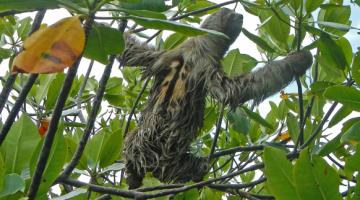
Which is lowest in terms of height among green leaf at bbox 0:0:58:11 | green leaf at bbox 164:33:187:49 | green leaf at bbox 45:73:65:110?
green leaf at bbox 0:0:58:11

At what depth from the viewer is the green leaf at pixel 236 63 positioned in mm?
3939

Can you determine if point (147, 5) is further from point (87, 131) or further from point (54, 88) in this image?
point (54, 88)

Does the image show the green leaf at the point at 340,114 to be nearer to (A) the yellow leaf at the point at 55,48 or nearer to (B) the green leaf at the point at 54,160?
→ (B) the green leaf at the point at 54,160

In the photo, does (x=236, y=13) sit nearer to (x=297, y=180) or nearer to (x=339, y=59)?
(x=339, y=59)

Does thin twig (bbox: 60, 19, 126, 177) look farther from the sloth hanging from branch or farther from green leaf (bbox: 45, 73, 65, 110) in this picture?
the sloth hanging from branch

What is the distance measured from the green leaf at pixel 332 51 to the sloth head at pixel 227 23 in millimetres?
2269

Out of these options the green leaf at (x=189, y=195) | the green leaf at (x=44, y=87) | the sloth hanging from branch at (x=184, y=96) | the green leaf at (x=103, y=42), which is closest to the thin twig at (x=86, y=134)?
the green leaf at (x=189, y=195)

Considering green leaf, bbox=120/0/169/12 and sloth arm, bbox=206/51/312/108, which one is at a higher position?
sloth arm, bbox=206/51/312/108

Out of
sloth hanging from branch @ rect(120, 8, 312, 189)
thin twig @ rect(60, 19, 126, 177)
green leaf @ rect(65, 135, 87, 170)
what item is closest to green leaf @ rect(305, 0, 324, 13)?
thin twig @ rect(60, 19, 126, 177)

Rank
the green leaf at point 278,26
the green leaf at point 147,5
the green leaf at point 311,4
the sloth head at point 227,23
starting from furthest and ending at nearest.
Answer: the sloth head at point 227,23 < the green leaf at point 278,26 < the green leaf at point 311,4 < the green leaf at point 147,5

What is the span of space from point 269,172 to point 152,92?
10.7ft

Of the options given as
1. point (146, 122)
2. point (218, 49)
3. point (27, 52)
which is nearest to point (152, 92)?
point (146, 122)

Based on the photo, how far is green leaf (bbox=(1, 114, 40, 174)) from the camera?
183 cm

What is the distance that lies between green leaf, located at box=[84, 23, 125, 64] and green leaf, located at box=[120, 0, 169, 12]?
0.27 feet
